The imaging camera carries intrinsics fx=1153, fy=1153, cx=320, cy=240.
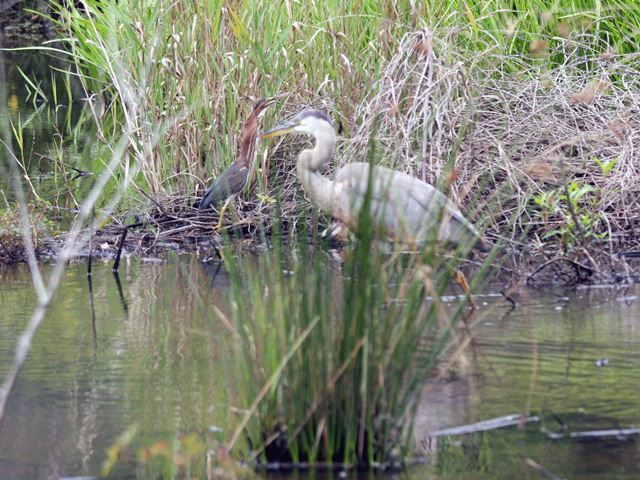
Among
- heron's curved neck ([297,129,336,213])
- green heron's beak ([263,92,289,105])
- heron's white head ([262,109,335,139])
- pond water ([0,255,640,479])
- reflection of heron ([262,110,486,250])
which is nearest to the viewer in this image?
pond water ([0,255,640,479])

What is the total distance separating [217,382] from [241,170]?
A: 306 centimetres

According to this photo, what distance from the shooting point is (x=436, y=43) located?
298 inches

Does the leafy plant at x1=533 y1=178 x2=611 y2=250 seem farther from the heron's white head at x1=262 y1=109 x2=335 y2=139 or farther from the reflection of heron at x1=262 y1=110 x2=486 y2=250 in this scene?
the heron's white head at x1=262 y1=109 x2=335 y2=139

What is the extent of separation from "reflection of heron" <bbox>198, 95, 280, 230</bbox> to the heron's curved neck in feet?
2.46

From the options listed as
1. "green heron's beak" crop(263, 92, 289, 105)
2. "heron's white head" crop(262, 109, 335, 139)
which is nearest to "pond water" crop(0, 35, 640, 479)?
"heron's white head" crop(262, 109, 335, 139)

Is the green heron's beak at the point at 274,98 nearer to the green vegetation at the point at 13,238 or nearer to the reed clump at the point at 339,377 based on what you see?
the green vegetation at the point at 13,238

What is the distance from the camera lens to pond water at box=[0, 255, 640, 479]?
3635 millimetres

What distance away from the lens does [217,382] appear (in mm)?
4457

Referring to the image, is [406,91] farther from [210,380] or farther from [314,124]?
[210,380]

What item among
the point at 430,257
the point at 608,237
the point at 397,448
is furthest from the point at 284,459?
the point at 608,237

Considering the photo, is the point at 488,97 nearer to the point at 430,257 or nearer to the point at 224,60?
the point at 224,60

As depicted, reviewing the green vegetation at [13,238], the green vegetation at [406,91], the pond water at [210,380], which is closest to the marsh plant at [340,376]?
the pond water at [210,380]

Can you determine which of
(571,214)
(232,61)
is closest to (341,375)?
(571,214)

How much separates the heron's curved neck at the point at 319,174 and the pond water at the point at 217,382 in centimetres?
71
